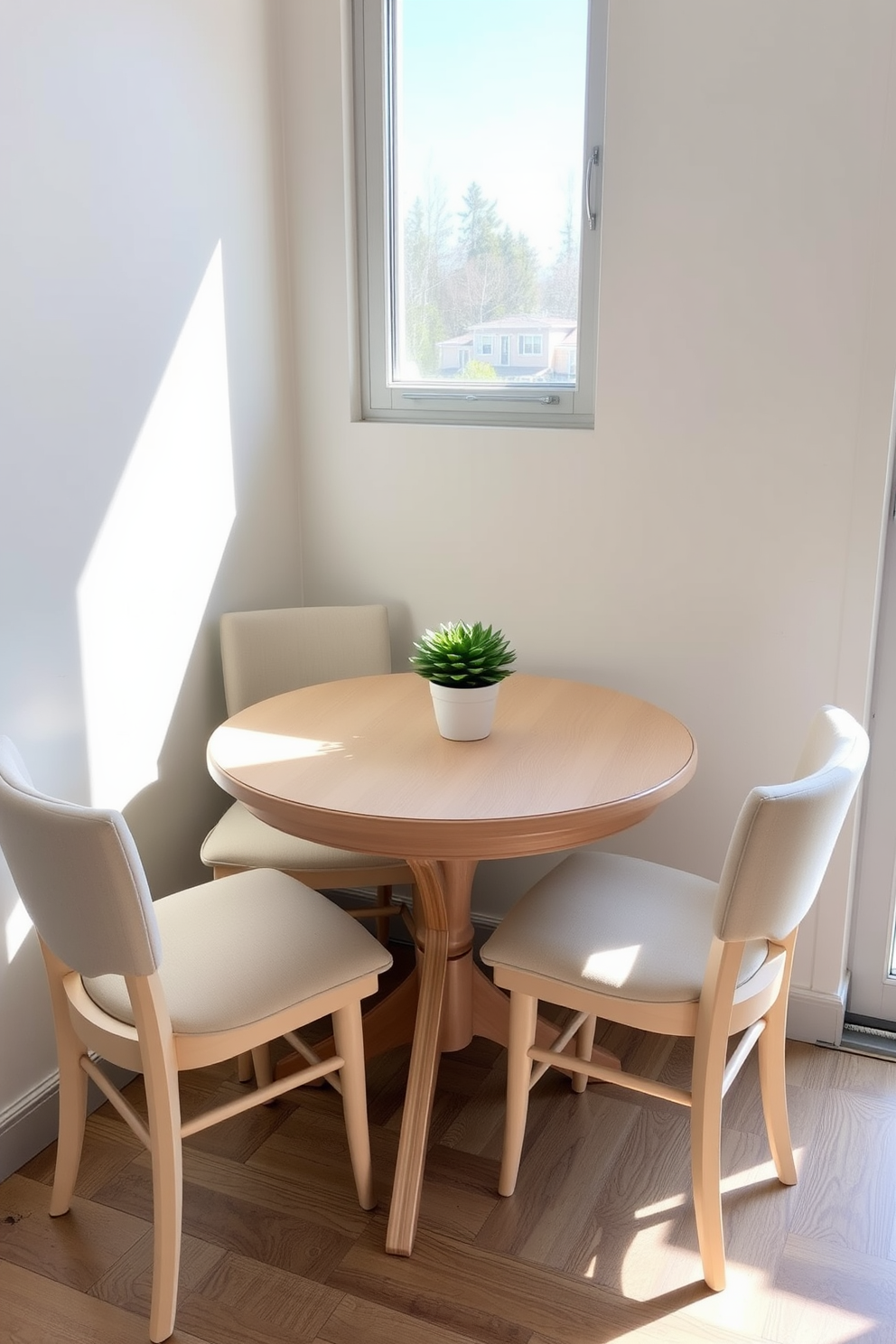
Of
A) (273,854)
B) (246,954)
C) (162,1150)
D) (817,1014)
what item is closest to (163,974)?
(246,954)

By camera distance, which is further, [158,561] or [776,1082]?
[158,561]

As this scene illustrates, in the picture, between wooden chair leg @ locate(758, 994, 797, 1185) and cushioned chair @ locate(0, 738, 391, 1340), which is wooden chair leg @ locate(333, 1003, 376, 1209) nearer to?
cushioned chair @ locate(0, 738, 391, 1340)

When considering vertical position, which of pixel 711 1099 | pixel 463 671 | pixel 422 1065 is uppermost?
pixel 463 671

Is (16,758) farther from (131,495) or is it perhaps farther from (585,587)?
(585,587)

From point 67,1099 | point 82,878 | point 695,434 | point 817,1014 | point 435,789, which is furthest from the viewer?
point 817,1014

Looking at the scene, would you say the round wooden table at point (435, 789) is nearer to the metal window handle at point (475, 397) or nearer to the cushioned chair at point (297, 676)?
the cushioned chair at point (297, 676)

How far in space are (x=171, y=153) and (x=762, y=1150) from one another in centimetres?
230

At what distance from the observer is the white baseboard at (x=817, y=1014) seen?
243 cm

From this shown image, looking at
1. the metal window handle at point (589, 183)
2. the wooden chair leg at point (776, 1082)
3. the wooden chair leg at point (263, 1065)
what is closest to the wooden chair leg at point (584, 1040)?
the wooden chair leg at point (776, 1082)

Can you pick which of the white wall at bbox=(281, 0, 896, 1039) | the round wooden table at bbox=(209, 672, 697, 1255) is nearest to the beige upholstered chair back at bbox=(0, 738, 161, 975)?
the round wooden table at bbox=(209, 672, 697, 1255)

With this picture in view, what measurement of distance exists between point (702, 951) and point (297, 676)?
1.22 meters

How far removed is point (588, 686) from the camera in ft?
7.89

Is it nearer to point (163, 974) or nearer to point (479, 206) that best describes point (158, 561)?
point (163, 974)

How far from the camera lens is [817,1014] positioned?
2443mm
